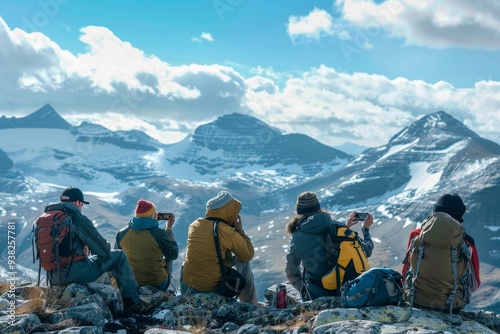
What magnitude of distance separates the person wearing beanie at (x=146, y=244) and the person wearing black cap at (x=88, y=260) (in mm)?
1981

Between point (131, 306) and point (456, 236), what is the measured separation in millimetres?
8279

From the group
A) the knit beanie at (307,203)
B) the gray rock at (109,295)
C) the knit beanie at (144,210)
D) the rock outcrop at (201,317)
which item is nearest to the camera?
the rock outcrop at (201,317)

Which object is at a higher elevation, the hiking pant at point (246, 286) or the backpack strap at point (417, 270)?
the backpack strap at point (417, 270)

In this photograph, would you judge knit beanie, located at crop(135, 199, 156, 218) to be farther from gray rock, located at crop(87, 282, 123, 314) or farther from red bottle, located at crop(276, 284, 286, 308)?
red bottle, located at crop(276, 284, 286, 308)

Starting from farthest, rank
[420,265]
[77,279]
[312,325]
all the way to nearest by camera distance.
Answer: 1. [77,279]
2. [420,265]
3. [312,325]

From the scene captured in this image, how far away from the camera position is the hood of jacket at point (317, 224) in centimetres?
1306

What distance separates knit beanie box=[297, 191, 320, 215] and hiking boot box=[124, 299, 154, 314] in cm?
477

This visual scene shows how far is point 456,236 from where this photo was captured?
10531 mm

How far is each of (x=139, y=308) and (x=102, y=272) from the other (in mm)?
1380

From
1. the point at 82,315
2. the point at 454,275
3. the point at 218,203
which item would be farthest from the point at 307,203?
the point at 82,315

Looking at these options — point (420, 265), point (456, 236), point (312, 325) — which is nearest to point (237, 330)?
point (312, 325)

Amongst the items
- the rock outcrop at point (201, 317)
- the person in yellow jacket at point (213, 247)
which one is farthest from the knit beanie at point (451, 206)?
the person in yellow jacket at point (213, 247)

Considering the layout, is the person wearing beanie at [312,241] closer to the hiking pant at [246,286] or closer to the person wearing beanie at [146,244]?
the hiking pant at [246,286]

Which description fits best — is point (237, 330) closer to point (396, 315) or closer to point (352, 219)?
point (396, 315)
